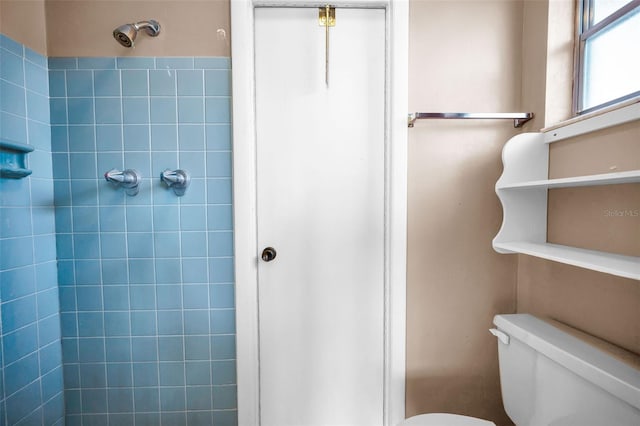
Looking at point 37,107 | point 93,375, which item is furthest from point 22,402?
point 37,107

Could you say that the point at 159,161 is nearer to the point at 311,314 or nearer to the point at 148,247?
the point at 148,247

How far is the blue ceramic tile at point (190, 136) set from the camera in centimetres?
105

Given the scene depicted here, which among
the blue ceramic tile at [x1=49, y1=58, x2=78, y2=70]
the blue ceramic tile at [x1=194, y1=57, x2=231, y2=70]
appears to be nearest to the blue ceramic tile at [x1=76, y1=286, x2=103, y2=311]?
the blue ceramic tile at [x1=49, y1=58, x2=78, y2=70]

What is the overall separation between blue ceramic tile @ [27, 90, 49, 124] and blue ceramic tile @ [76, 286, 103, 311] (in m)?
0.68

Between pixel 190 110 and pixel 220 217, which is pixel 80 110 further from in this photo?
pixel 220 217

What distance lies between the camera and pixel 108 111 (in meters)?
1.04

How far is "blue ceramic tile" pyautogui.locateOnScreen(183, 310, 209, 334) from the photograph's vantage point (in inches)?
42.6

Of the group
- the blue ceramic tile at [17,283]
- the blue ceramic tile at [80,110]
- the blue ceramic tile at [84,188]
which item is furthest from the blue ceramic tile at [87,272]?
the blue ceramic tile at [80,110]

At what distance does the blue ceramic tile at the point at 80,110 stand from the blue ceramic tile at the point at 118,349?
891mm

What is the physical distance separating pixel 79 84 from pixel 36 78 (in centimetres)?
13

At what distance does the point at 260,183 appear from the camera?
111 cm

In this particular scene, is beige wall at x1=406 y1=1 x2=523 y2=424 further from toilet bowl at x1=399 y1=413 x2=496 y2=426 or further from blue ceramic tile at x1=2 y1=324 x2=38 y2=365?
blue ceramic tile at x1=2 y1=324 x2=38 y2=365

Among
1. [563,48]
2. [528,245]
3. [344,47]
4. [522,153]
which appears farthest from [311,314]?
[563,48]

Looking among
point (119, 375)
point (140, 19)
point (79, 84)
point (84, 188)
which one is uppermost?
point (140, 19)
